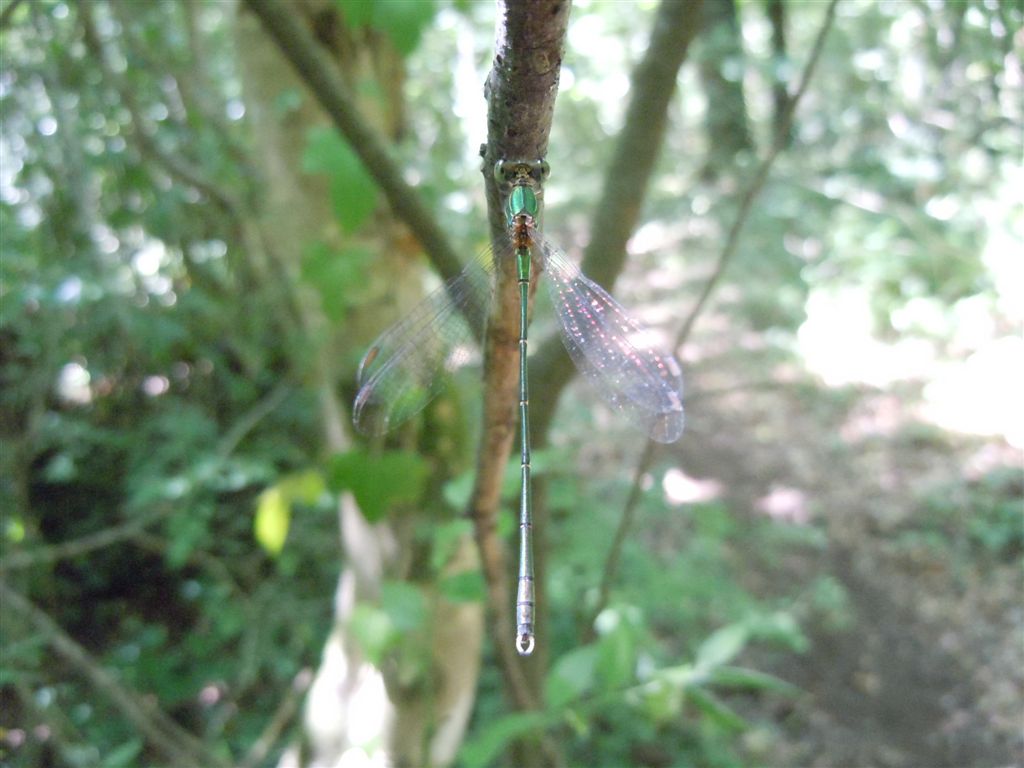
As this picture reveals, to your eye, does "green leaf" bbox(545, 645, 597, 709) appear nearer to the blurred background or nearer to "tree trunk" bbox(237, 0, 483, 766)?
the blurred background

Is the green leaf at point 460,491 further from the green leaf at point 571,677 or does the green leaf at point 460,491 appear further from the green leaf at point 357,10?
the green leaf at point 357,10

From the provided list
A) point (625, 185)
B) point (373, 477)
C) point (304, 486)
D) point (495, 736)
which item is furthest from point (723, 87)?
point (495, 736)

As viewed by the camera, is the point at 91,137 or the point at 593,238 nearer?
the point at 593,238

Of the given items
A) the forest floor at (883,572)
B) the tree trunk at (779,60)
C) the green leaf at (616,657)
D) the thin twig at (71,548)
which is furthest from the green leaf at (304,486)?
the forest floor at (883,572)

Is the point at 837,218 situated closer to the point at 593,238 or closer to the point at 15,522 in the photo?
the point at 593,238

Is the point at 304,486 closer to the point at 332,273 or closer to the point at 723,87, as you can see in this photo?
the point at 332,273

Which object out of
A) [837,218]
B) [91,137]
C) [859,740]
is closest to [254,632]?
[91,137]
